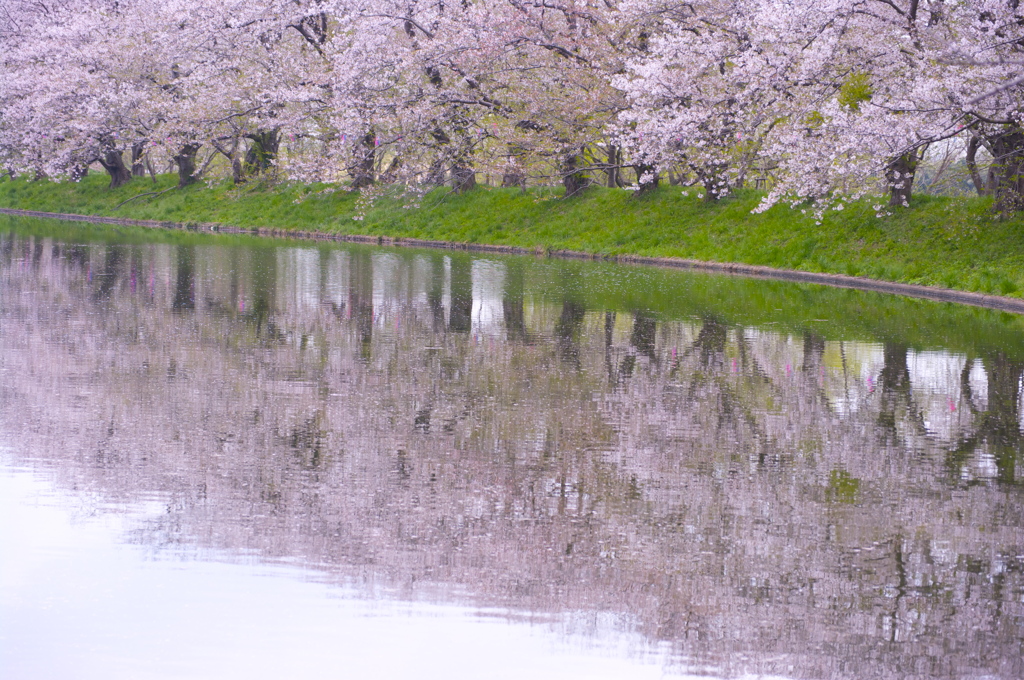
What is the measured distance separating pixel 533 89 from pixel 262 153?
16.8 metres

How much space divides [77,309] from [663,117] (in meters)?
17.3

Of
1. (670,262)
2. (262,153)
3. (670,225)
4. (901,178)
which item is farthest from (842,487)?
(262,153)

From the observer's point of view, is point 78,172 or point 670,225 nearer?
point 670,225

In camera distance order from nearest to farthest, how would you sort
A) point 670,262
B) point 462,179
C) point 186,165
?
point 670,262
point 462,179
point 186,165

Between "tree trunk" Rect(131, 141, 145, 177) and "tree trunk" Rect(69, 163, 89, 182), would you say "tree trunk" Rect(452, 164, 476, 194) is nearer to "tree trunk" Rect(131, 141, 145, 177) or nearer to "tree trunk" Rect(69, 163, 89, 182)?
"tree trunk" Rect(131, 141, 145, 177)

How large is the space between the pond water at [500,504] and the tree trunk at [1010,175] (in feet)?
36.6

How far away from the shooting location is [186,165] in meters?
52.2

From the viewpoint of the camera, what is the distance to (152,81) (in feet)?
164

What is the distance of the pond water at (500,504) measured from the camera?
483cm

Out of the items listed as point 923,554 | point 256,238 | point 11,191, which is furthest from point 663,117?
point 11,191

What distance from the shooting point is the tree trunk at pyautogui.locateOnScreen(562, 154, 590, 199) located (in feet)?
124

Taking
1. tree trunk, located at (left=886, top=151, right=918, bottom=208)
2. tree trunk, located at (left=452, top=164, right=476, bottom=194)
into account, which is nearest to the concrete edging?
tree trunk, located at (left=886, top=151, right=918, bottom=208)

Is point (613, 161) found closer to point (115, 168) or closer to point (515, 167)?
point (515, 167)

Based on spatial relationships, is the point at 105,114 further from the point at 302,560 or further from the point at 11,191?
the point at 302,560
